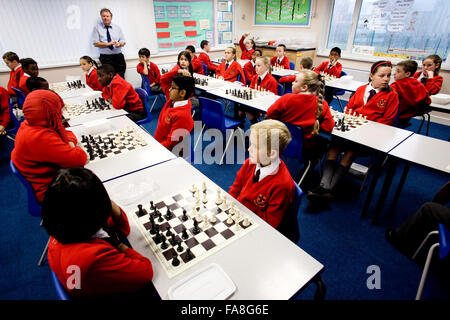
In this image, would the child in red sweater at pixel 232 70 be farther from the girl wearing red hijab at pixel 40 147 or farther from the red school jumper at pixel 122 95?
the girl wearing red hijab at pixel 40 147

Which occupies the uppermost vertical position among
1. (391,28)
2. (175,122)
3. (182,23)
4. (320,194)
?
(182,23)

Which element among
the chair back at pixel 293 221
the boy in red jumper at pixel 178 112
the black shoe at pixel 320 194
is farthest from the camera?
the black shoe at pixel 320 194

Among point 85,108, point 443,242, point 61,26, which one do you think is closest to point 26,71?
point 61,26

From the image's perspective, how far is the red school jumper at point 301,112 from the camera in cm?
273

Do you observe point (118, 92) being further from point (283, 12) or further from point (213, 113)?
point (283, 12)

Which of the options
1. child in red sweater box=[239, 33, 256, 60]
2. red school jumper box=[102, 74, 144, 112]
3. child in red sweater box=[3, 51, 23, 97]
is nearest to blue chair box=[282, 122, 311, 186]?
red school jumper box=[102, 74, 144, 112]

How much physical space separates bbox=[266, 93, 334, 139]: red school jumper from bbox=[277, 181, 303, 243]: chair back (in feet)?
4.65

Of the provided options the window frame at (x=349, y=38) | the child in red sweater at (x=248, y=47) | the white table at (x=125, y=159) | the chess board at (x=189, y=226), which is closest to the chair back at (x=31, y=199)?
the white table at (x=125, y=159)

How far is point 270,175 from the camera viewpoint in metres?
1.62

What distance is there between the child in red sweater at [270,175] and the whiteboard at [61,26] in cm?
625

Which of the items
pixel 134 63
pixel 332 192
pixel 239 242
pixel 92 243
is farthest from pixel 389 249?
pixel 134 63

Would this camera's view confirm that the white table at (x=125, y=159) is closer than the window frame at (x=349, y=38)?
Yes

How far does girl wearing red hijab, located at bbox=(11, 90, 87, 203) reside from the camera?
5.88 feet

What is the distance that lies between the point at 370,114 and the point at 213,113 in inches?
81.6
